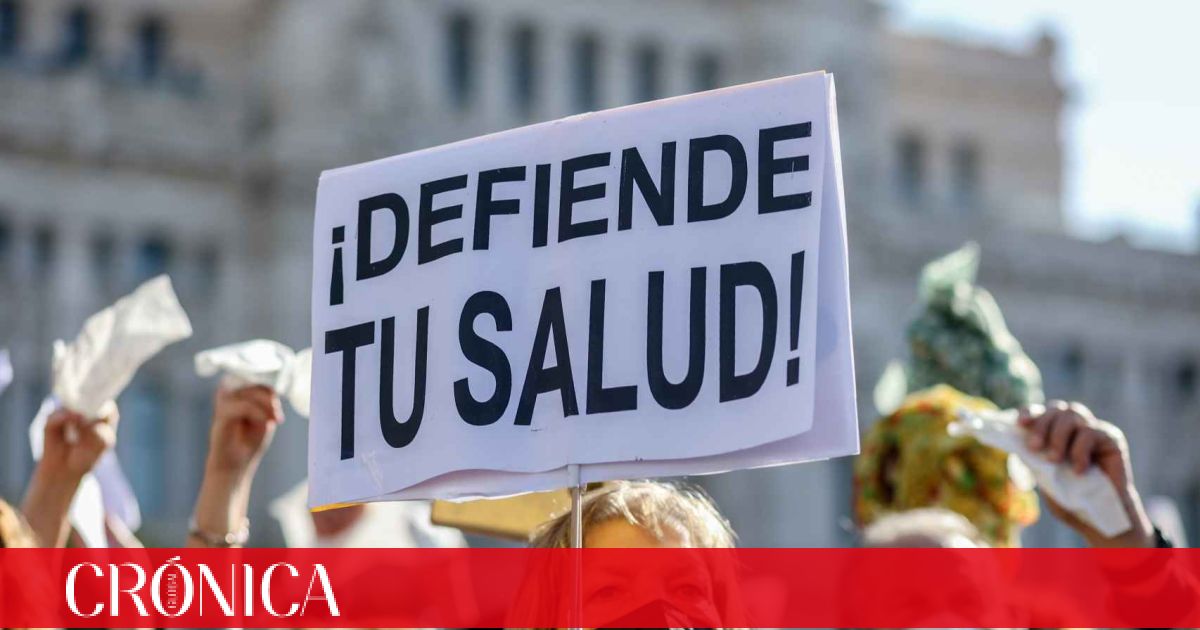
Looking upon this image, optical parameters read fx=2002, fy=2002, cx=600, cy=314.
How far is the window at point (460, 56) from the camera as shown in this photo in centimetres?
2830

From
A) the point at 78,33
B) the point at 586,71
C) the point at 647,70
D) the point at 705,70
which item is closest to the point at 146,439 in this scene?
the point at 78,33

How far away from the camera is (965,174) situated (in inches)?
1405

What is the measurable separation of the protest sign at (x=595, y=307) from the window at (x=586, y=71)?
85.3ft

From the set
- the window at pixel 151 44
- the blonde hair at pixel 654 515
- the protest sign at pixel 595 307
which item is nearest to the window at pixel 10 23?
the window at pixel 151 44

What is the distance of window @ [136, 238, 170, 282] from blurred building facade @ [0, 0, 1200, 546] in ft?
0.10

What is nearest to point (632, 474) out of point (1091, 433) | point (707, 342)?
point (707, 342)

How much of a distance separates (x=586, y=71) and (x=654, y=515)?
26621 mm

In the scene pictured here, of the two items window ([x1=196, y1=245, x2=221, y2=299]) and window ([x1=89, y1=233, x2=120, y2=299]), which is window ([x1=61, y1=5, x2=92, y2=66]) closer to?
window ([x1=89, y1=233, x2=120, y2=299])

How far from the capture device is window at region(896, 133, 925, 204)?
3491 cm

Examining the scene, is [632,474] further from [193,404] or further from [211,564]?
[193,404]

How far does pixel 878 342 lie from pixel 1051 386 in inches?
161

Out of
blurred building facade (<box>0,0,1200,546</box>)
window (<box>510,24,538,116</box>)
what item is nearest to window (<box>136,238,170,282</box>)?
blurred building facade (<box>0,0,1200,546</box>)

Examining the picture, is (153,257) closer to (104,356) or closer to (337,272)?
(104,356)

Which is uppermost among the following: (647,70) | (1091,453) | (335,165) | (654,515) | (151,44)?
(647,70)
